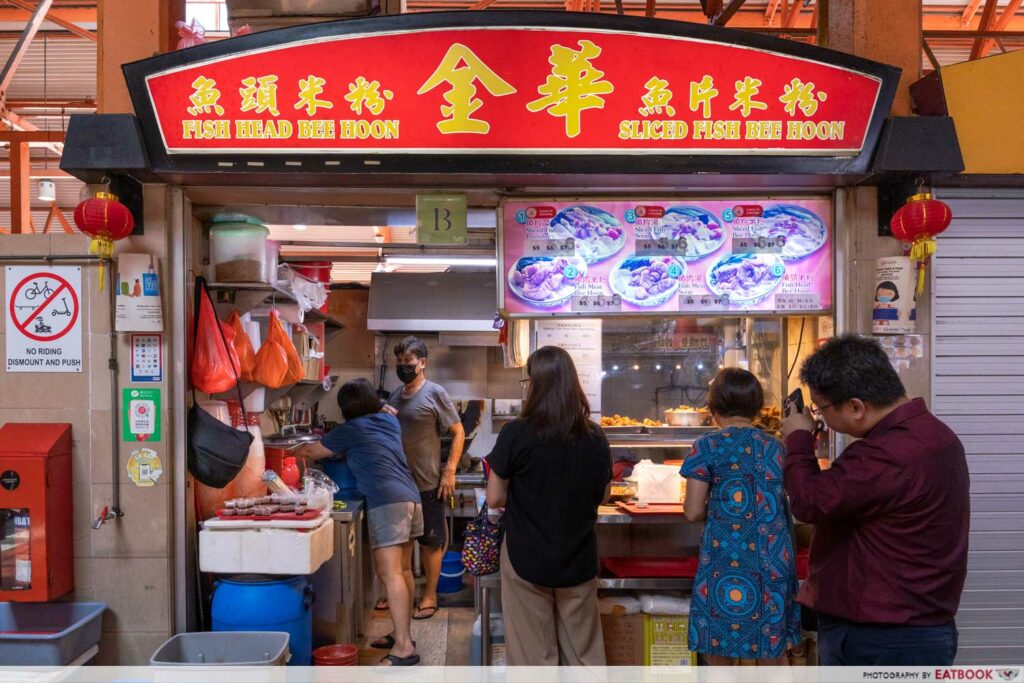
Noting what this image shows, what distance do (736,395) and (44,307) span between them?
378 centimetres

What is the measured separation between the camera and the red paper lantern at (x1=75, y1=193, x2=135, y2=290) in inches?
150

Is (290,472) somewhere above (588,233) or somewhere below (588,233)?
below

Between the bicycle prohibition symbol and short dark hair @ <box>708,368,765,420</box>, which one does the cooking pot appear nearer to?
short dark hair @ <box>708,368,765,420</box>

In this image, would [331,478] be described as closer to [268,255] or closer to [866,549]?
[268,255]

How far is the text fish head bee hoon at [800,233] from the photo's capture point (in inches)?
173

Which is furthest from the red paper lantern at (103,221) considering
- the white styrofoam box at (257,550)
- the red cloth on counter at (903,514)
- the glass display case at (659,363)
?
the glass display case at (659,363)

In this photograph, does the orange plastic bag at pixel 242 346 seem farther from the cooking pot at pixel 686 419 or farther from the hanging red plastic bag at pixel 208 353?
the cooking pot at pixel 686 419

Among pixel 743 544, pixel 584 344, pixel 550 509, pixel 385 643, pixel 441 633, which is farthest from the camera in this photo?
pixel 584 344

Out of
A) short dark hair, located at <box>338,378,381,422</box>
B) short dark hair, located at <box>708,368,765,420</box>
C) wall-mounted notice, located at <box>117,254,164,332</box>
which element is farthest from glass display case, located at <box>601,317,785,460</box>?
wall-mounted notice, located at <box>117,254,164,332</box>

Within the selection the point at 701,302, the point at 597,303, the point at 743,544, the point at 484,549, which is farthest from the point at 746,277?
the point at 484,549

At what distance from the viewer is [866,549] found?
8.95ft

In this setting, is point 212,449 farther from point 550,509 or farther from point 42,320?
point 550,509

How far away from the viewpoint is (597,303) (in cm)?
440

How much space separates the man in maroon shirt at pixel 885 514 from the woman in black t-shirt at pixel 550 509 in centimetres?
123
